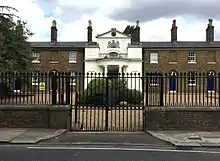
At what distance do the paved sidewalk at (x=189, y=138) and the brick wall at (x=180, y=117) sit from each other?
0.50 meters

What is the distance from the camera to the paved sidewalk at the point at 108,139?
40.3 ft

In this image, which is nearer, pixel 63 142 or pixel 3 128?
pixel 63 142

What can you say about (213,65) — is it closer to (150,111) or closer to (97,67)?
(97,67)

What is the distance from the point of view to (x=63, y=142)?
491 inches

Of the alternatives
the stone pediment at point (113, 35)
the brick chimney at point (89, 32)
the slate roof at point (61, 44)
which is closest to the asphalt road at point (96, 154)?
the stone pediment at point (113, 35)

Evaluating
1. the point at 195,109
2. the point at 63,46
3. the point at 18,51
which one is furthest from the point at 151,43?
the point at 195,109

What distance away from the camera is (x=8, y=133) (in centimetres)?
1392

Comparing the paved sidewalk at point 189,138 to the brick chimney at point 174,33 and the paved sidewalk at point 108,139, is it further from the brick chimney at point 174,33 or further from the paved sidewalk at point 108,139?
the brick chimney at point 174,33

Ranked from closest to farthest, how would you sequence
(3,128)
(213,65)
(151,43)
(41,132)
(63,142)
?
(63,142) < (41,132) < (3,128) < (213,65) < (151,43)

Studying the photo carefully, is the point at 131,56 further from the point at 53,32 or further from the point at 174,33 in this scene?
the point at 53,32

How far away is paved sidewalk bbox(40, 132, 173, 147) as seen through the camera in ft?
40.3

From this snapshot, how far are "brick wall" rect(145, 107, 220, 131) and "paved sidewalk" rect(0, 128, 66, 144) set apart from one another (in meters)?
3.39

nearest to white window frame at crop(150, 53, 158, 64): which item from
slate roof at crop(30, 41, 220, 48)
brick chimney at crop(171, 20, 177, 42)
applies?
slate roof at crop(30, 41, 220, 48)

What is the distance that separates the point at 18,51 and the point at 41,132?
21.9 m
